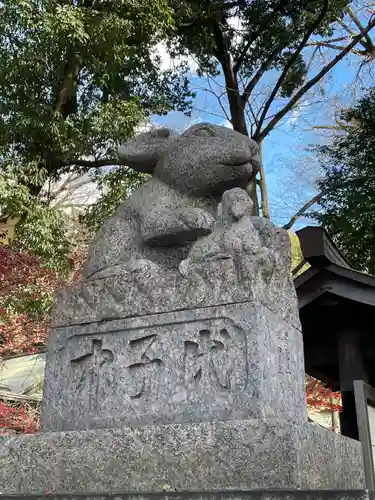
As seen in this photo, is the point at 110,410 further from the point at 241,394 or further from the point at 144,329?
the point at 241,394

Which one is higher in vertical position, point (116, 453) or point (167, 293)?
point (167, 293)

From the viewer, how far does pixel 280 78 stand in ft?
37.0

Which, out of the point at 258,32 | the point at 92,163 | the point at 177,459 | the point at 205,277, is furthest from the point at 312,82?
the point at 177,459

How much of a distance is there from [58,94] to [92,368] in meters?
7.39

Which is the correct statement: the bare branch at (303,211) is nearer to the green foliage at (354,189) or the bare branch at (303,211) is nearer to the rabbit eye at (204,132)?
the green foliage at (354,189)

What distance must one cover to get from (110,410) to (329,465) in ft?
2.96

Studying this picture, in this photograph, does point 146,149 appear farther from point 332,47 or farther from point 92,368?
point 332,47

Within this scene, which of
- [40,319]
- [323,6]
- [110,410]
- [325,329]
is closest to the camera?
[110,410]

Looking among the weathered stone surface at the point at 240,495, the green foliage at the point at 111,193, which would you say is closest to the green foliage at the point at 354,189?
the green foliage at the point at 111,193

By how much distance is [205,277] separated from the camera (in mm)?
2283

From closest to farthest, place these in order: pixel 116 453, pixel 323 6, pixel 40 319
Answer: pixel 116 453, pixel 40 319, pixel 323 6

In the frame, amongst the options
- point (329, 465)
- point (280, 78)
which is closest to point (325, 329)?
point (329, 465)

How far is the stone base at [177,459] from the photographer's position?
186 centimetres

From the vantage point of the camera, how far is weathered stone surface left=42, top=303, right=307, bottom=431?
2.11 meters
